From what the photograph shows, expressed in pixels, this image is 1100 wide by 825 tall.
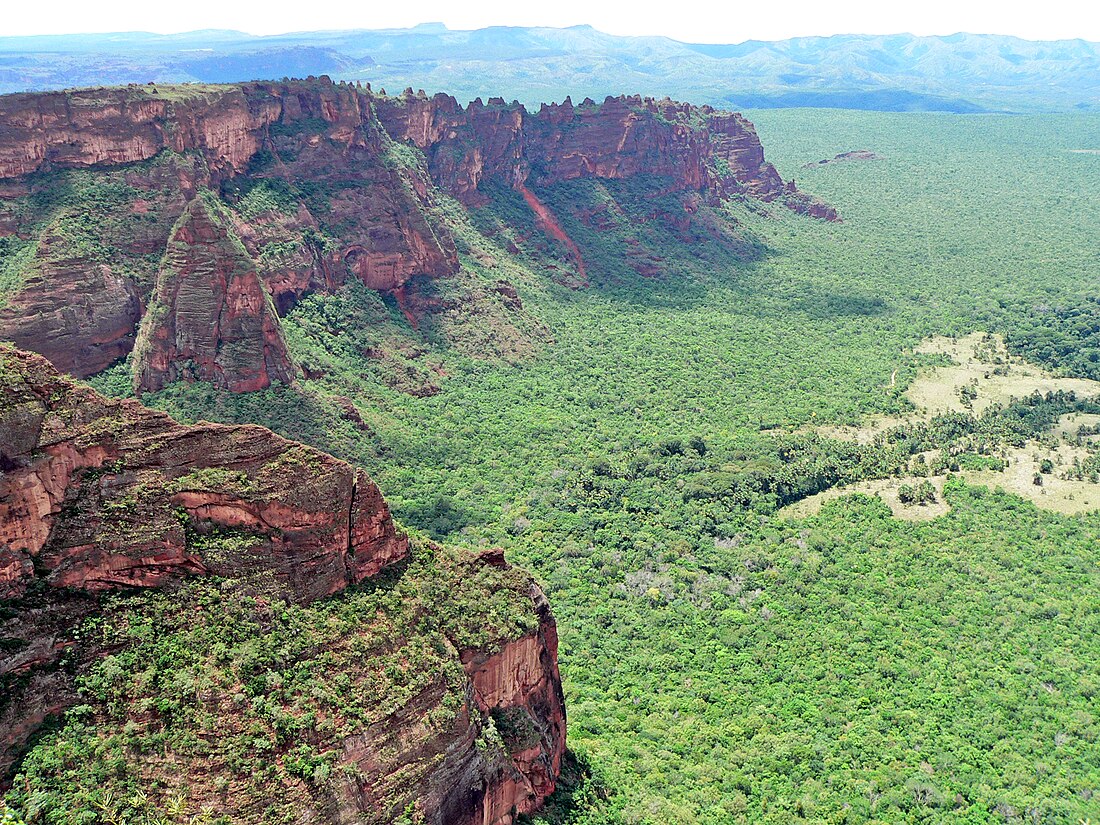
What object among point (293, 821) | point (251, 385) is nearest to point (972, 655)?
point (293, 821)

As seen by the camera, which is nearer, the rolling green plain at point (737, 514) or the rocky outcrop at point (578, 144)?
the rolling green plain at point (737, 514)

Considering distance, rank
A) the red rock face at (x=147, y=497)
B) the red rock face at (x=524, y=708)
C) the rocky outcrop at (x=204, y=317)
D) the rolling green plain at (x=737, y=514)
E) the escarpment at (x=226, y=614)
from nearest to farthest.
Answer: the escarpment at (x=226, y=614) → the red rock face at (x=147, y=497) → the red rock face at (x=524, y=708) → the rolling green plain at (x=737, y=514) → the rocky outcrop at (x=204, y=317)

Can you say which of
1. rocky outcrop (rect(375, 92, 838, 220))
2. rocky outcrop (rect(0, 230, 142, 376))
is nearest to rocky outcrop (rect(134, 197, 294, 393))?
rocky outcrop (rect(0, 230, 142, 376))

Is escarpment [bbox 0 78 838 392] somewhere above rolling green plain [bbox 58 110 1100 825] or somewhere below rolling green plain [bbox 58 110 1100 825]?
above

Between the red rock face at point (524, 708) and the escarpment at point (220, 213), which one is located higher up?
the escarpment at point (220, 213)

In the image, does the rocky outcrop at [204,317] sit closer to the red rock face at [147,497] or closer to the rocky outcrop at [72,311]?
the rocky outcrop at [72,311]

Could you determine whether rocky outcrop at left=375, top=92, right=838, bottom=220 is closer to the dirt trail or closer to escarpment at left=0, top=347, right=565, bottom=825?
the dirt trail

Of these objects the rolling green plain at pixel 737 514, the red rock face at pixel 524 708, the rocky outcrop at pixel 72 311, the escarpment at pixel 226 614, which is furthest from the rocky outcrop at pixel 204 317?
the red rock face at pixel 524 708
